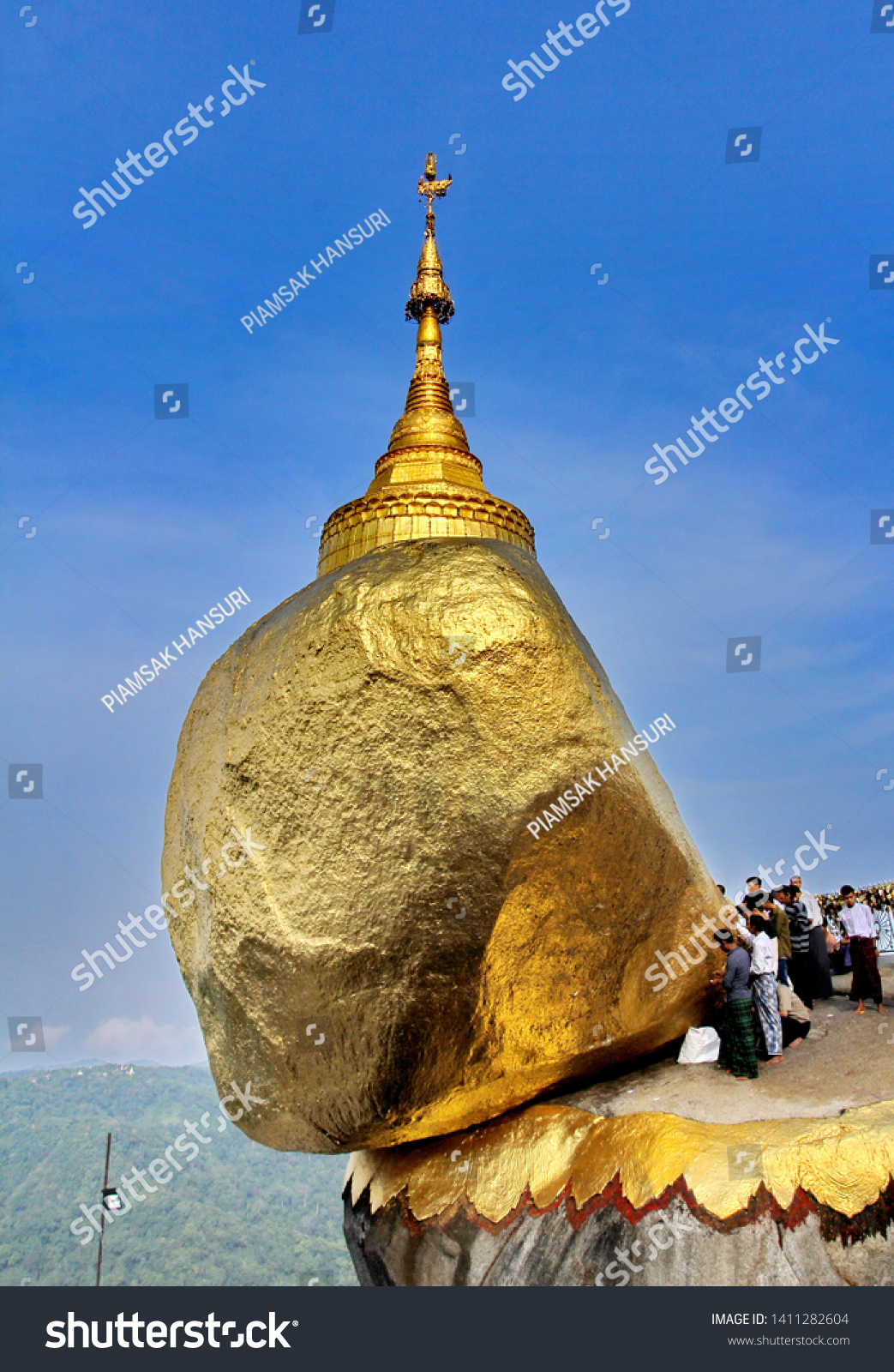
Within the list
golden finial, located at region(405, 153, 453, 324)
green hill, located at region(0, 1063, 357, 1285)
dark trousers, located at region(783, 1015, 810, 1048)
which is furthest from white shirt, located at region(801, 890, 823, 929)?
green hill, located at region(0, 1063, 357, 1285)

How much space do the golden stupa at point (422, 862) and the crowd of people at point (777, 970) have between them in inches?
26.5

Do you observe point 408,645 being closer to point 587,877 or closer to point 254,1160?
point 587,877

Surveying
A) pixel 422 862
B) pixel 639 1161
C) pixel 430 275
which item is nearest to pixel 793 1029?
pixel 639 1161

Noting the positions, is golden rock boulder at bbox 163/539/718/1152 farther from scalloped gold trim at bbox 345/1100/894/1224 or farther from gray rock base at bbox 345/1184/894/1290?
gray rock base at bbox 345/1184/894/1290

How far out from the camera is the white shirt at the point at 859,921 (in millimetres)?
7918

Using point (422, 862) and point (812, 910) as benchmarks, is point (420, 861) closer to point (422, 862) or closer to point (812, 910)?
point (422, 862)

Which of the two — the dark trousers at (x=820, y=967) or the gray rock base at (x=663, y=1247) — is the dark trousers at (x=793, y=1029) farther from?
the gray rock base at (x=663, y=1247)

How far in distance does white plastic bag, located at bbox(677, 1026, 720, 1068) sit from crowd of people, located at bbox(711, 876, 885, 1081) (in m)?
0.08

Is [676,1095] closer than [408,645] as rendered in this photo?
No

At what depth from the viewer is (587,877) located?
589 centimetres

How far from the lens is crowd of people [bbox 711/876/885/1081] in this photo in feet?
21.4

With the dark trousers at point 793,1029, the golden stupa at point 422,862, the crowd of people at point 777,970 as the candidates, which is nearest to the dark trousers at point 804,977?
the crowd of people at point 777,970
